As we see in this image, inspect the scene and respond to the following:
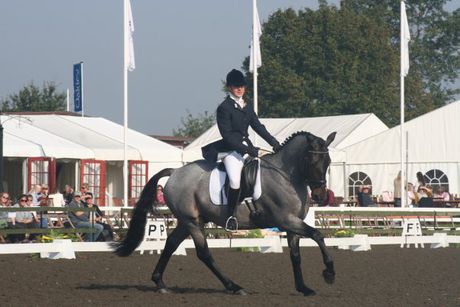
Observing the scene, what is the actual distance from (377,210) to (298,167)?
13376 mm

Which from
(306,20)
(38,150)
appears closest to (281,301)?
(38,150)

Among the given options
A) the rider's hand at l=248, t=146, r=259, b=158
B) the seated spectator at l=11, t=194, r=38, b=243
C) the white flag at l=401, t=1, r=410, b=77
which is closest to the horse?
the rider's hand at l=248, t=146, r=259, b=158

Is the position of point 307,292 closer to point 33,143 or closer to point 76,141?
point 33,143

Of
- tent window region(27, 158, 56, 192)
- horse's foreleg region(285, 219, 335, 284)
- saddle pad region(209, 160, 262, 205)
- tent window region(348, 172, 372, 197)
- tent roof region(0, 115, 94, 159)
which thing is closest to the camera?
horse's foreleg region(285, 219, 335, 284)

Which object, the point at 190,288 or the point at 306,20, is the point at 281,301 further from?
the point at 306,20

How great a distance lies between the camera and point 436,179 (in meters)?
39.2

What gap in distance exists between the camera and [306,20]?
69.5 meters

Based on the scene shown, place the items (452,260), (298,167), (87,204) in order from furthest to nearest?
(87,204) → (452,260) → (298,167)

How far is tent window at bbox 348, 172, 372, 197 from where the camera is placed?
40438mm

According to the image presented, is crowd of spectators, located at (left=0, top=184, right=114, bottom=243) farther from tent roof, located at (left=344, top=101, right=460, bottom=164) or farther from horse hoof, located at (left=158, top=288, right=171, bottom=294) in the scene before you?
tent roof, located at (left=344, top=101, right=460, bottom=164)

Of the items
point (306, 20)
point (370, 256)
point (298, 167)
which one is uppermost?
point (306, 20)

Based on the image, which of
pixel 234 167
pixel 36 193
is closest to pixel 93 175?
pixel 36 193

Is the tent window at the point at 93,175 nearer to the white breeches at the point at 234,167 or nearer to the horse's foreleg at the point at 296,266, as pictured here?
the white breeches at the point at 234,167

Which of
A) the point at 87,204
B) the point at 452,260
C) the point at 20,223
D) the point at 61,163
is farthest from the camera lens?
the point at 61,163
